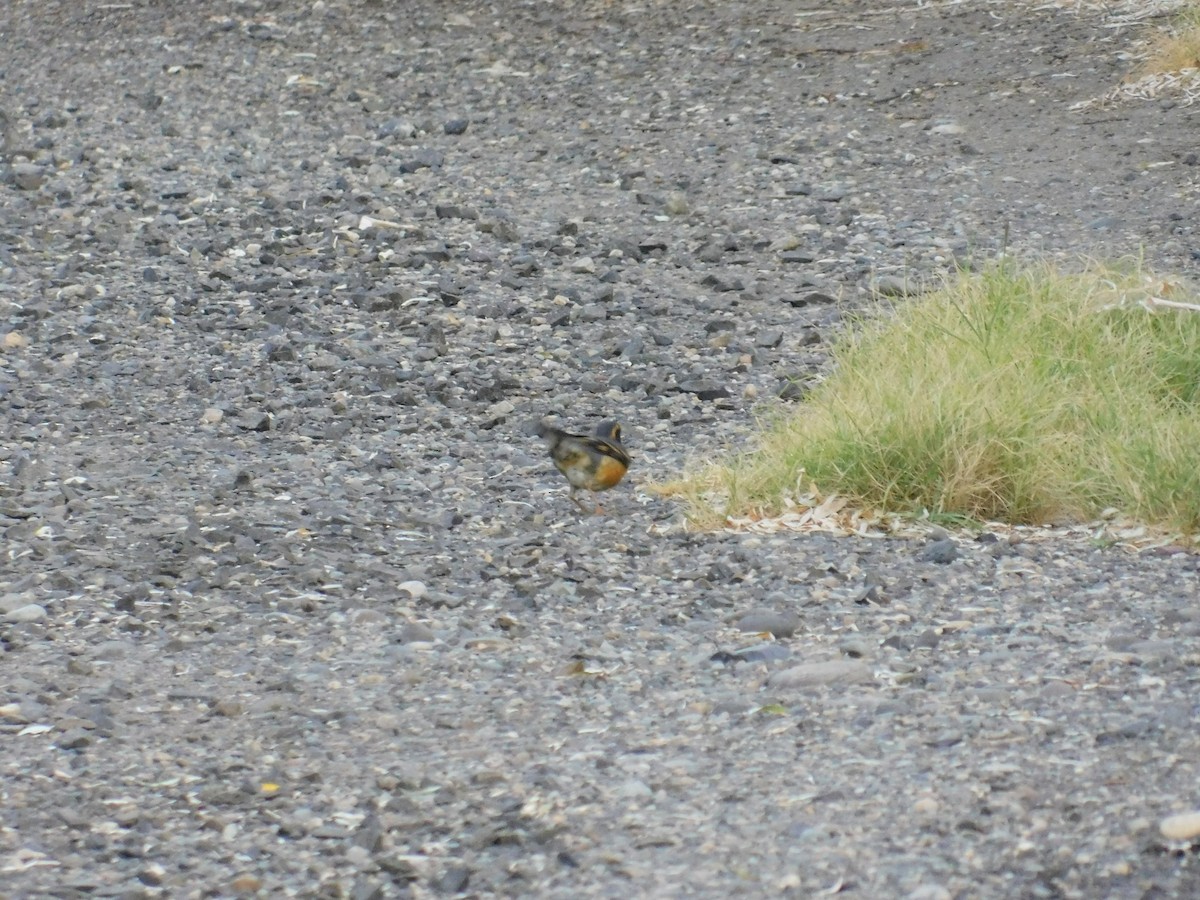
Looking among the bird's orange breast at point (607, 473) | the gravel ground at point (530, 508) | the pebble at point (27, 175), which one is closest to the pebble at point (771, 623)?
the gravel ground at point (530, 508)

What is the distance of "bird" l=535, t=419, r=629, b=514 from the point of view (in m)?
5.11

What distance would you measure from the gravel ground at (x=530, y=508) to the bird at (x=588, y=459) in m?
0.15

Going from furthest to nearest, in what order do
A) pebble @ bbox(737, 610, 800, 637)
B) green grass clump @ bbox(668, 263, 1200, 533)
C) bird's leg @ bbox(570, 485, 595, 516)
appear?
bird's leg @ bbox(570, 485, 595, 516)
green grass clump @ bbox(668, 263, 1200, 533)
pebble @ bbox(737, 610, 800, 637)

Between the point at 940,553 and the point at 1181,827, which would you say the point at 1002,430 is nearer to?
the point at 940,553

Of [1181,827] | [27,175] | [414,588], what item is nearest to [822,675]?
[1181,827]

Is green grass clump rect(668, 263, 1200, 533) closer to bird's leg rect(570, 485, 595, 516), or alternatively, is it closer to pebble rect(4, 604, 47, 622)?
bird's leg rect(570, 485, 595, 516)

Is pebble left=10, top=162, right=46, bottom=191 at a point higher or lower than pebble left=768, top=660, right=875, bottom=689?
higher

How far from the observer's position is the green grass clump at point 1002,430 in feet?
16.5

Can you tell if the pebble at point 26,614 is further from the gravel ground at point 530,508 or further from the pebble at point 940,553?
the pebble at point 940,553

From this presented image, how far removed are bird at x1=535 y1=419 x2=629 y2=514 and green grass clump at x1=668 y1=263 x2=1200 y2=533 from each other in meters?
0.28

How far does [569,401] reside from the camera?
6551 millimetres

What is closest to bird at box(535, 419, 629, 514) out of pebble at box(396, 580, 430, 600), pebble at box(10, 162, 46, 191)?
pebble at box(396, 580, 430, 600)

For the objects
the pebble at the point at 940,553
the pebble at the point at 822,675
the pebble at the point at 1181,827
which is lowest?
the pebble at the point at 940,553

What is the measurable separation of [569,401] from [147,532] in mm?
1906
